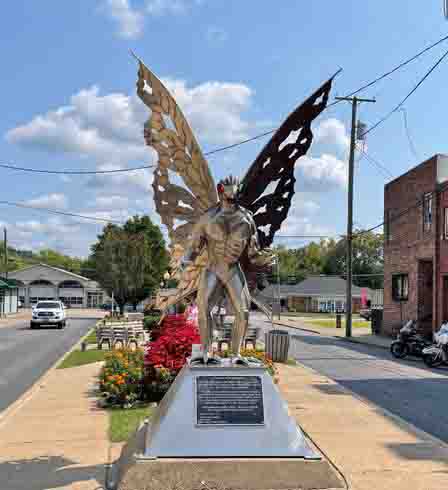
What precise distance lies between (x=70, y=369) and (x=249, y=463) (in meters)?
10.4

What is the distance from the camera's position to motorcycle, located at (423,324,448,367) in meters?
18.9

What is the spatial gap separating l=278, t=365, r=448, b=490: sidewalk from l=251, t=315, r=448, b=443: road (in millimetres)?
695

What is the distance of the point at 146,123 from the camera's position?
25.9 feet

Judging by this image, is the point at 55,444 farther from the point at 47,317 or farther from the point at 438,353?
the point at 47,317

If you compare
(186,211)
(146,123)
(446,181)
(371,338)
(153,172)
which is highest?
(446,181)

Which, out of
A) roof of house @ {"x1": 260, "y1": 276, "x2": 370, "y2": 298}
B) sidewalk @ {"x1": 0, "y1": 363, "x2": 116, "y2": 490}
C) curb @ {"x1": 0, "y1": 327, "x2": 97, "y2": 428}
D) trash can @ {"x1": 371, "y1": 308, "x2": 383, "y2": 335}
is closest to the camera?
sidewalk @ {"x1": 0, "y1": 363, "x2": 116, "y2": 490}

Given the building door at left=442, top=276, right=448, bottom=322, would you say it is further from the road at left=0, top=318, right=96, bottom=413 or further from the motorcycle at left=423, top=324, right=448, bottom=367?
the road at left=0, top=318, right=96, bottom=413

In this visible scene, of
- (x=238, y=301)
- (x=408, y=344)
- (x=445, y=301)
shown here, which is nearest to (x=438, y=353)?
(x=408, y=344)

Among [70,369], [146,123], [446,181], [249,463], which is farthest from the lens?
[446,181]

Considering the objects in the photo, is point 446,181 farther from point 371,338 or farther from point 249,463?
point 249,463

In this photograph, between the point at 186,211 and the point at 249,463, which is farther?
the point at 186,211

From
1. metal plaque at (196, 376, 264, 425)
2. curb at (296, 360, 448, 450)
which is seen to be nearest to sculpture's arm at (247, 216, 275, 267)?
metal plaque at (196, 376, 264, 425)

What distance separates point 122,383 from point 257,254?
4.04 m

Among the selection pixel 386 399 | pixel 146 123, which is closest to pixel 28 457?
pixel 146 123
